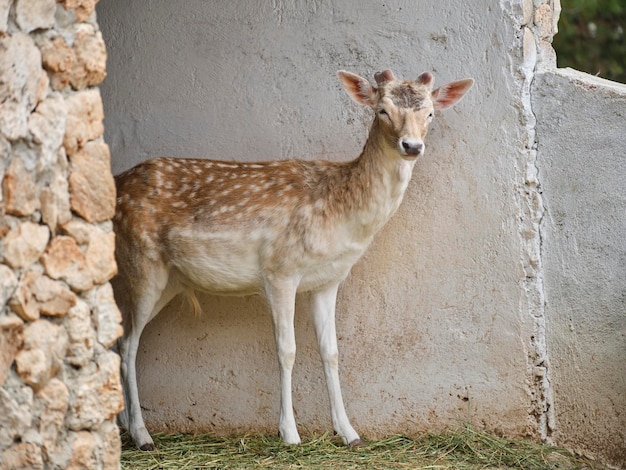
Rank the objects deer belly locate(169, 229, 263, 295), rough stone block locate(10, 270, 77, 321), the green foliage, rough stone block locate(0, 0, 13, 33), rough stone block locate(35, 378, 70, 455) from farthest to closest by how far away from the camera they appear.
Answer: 1. the green foliage
2. deer belly locate(169, 229, 263, 295)
3. rough stone block locate(35, 378, 70, 455)
4. rough stone block locate(10, 270, 77, 321)
5. rough stone block locate(0, 0, 13, 33)

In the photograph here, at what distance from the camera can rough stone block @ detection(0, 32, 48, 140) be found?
11.9 feet

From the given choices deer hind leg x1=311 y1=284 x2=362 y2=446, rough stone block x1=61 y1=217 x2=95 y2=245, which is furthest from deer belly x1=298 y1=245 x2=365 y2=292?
rough stone block x1=61 y1=217 x2=95 y2=245

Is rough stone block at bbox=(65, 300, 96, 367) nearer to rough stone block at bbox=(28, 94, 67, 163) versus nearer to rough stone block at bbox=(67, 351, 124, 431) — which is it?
rough stone block at bbox=(67, 351, 124, 431)

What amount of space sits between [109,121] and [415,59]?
2.05m

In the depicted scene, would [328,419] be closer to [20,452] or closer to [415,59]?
[415,59]

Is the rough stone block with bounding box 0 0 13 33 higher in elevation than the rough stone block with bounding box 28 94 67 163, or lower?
higher

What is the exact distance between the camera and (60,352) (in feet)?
12.7

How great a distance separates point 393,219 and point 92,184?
8.59ft

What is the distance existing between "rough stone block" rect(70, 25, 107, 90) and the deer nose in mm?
1931

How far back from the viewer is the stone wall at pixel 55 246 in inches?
145

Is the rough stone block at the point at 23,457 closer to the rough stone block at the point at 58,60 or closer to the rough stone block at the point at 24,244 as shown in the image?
the rough stone block at the point at 24,244

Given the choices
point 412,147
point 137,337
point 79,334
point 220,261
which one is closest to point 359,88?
point 412,147

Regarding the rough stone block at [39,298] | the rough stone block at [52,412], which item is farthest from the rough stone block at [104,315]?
the rough stone block at [52,412]

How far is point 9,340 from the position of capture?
369 centimetres
